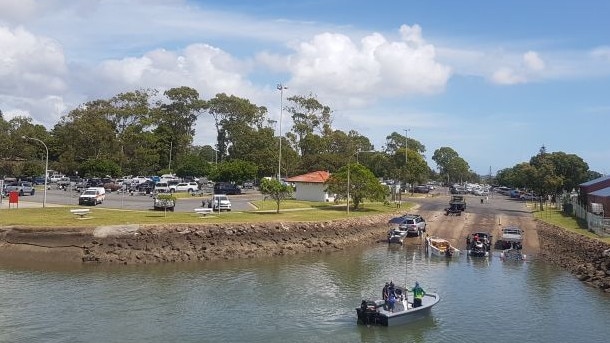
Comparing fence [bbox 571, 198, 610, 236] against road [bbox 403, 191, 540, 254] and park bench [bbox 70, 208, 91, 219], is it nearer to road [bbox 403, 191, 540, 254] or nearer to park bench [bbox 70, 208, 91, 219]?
road [bbox 403, 191, 540, 254]

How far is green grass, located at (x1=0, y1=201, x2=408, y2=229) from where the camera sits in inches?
1965

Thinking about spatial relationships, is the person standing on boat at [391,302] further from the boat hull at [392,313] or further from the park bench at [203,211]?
the park bench at [203,211]

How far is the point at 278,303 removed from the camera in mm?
35094

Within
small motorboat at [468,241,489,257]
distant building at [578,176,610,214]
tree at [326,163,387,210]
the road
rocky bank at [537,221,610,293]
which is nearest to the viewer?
rocky bank at [537,221,610,293]

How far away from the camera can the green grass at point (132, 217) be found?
49906 millimetres

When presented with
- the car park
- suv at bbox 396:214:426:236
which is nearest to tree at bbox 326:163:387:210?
suv at bbox 396:214:426:236

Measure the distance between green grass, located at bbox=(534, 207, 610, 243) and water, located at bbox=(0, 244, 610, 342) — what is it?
32.9 ft

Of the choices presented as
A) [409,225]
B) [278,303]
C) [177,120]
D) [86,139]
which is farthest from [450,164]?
[278,303]

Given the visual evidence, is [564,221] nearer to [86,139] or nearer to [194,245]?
[194,245]

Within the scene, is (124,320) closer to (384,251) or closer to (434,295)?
(434,295)

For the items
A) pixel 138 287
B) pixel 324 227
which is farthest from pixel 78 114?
pixel 138 287

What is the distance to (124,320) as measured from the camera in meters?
30.6

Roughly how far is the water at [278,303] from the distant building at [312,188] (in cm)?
3306

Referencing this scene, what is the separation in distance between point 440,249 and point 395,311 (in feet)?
82.7
